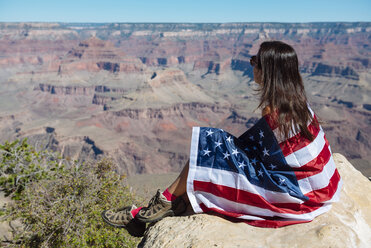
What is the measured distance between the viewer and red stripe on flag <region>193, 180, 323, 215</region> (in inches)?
152

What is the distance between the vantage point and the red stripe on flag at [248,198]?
3.86 metres

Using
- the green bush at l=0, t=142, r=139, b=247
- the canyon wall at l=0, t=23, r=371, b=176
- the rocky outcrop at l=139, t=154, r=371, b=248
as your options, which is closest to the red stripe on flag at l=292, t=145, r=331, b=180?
the rocky outcrop at l=139, t=154, r=371, b=248

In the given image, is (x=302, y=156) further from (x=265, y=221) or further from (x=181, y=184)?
(x=181, y=184)

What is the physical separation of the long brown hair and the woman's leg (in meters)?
1.41

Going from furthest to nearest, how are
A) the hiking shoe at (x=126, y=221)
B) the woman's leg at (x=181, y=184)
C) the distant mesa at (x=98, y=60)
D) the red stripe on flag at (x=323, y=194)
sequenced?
the distant mesa at (x=98, y=60) → the hiking shoe at (x=126, y=221) → the woman's leg at (x=181, y=184) → the red stripe on flag at (x=323, y=194)

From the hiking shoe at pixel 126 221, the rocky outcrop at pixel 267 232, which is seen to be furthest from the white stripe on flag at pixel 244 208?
the hiking shoe at pixel 126 221

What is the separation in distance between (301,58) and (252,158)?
178 metres

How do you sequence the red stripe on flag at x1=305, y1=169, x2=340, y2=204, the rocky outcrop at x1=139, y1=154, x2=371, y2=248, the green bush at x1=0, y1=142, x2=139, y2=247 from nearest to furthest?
the rocky outcrop at x1=139, y1=154, x2=371, y2=248 → the red stripe on flag at x1=305, y1=169, x2=340, y2=204 → the green bush at x1=0, y1=142, x2=139, y2=247

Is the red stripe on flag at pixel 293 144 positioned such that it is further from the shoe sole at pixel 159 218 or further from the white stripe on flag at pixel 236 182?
the shoe sole at pixel 159 218

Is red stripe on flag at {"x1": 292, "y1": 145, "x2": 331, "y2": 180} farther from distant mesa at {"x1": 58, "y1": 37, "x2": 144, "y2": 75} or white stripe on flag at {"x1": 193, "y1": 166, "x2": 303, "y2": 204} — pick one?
distant mesa at {"x1": 58, "y1": 37, "x2": 144, "y2": 75}

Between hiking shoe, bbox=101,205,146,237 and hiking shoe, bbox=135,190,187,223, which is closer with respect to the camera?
hiking shoe, bbox=135,190,187,223

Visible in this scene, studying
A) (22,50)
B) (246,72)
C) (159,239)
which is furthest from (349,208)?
(22,50)

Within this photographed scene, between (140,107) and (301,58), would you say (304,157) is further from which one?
(301,58)

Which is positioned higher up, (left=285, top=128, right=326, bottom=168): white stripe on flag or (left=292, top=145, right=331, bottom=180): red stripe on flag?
(left=285, top=128, right=326, bottom=168): white stripe on flag
